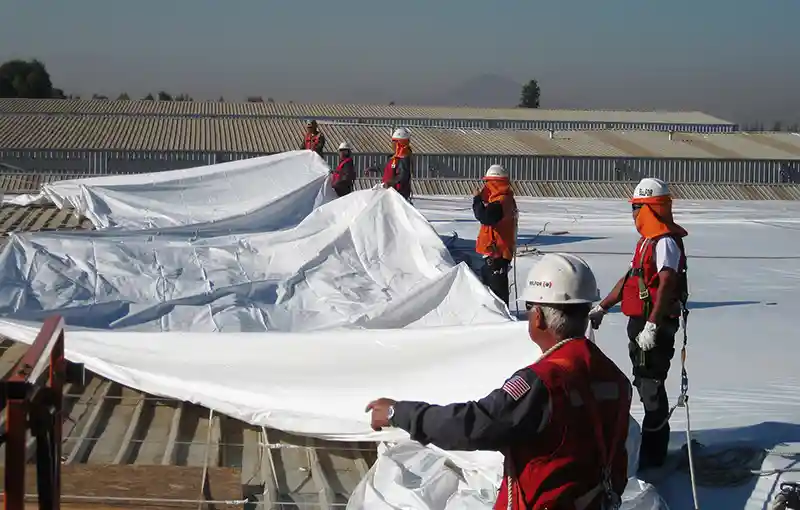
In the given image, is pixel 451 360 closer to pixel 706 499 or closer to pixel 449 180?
pixel 706 499

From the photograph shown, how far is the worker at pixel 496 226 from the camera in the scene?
8.10 m

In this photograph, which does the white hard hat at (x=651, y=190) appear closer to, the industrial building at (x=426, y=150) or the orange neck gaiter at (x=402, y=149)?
the orange neck gaiter at (x=402, y=149)

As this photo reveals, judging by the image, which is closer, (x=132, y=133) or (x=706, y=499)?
(x=706, y=499)

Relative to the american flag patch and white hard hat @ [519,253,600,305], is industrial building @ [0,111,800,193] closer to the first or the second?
white hard hat @ [519,253,600,305]

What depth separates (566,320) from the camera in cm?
286

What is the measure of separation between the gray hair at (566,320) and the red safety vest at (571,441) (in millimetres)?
40

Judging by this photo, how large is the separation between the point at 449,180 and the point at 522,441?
18139mm

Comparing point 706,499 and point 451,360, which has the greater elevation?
point 451,360

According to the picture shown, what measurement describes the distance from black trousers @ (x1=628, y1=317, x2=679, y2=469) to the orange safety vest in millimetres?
2988

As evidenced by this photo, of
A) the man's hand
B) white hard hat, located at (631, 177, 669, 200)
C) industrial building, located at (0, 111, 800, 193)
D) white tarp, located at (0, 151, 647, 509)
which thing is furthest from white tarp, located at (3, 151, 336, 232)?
industrial building, located at (0, 111, 800, 193)

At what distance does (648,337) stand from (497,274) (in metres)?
3.25

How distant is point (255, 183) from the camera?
41.5 ft

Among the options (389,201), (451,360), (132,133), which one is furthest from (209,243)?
(132,133)

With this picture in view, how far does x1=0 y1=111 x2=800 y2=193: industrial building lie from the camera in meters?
22.5
